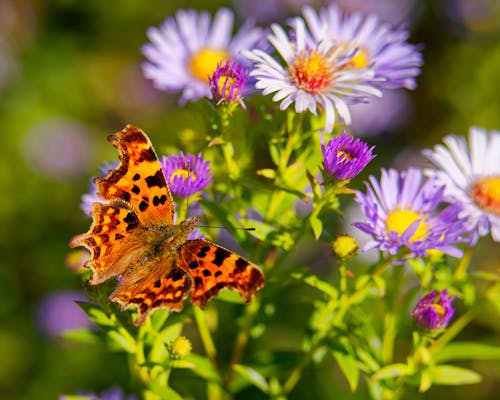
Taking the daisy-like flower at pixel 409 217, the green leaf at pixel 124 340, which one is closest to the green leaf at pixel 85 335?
the green leaf at pixel 124 340

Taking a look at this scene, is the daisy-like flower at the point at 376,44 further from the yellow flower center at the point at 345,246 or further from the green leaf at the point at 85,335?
the green leaf at the point at 85,335

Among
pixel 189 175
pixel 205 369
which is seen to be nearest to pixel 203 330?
pixel 205 369

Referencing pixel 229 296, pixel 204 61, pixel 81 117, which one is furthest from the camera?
pixel 81 117

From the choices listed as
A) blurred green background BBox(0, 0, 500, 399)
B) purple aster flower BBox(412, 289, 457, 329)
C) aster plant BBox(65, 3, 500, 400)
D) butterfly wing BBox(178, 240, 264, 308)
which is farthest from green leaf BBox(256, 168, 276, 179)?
blurred green background BBox(0, 0, 500, 399)

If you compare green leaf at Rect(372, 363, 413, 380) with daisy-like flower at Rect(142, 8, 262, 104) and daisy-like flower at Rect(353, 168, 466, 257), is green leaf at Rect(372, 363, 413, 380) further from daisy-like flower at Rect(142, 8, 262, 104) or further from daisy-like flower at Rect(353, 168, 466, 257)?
daisy-like flower at Rect(142, 8, 262, 104)

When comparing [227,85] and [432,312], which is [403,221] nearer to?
[432,312]

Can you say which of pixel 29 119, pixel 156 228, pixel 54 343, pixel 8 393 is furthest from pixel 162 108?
pixel 156 228
